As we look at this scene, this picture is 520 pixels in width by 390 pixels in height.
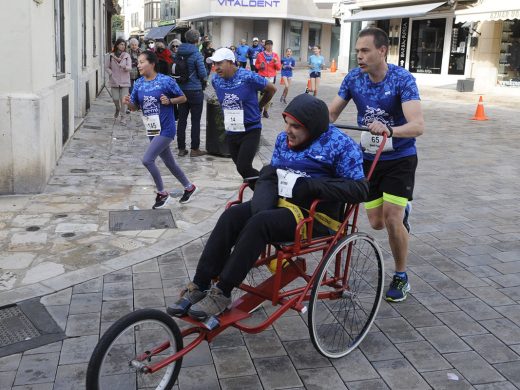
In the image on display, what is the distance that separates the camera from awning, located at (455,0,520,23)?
71.6ft

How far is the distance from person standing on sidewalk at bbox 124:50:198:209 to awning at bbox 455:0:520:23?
19142 millimetres

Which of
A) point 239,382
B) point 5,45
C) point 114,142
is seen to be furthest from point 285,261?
point 114,142

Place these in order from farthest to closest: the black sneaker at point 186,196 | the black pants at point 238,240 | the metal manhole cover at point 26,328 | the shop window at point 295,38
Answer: the shop window at point 295,38 < the black sneaker at point 186,196 < the metal manhole cover at point 26,328 < the black pants at point 238,240

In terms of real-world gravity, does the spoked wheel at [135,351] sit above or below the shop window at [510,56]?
below

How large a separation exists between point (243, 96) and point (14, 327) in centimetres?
343

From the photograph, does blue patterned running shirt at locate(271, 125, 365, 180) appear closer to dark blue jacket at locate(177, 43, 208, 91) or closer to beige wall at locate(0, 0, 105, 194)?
beige wall at locate(0, 0, 105, 194)

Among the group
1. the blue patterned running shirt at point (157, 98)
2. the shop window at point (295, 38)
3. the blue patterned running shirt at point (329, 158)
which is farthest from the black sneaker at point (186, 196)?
the shop window at point (295, 38)

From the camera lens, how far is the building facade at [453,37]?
23.8 m

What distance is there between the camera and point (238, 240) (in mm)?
3082

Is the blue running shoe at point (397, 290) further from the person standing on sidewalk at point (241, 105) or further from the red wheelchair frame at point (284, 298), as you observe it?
the person standing on sidewalk at point (241, 105)

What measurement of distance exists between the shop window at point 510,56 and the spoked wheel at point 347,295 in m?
22.3

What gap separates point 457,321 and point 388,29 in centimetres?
2963

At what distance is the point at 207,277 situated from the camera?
3.16m

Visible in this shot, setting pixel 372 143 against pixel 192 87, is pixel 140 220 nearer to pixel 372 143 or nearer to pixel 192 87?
pixel 372 143
